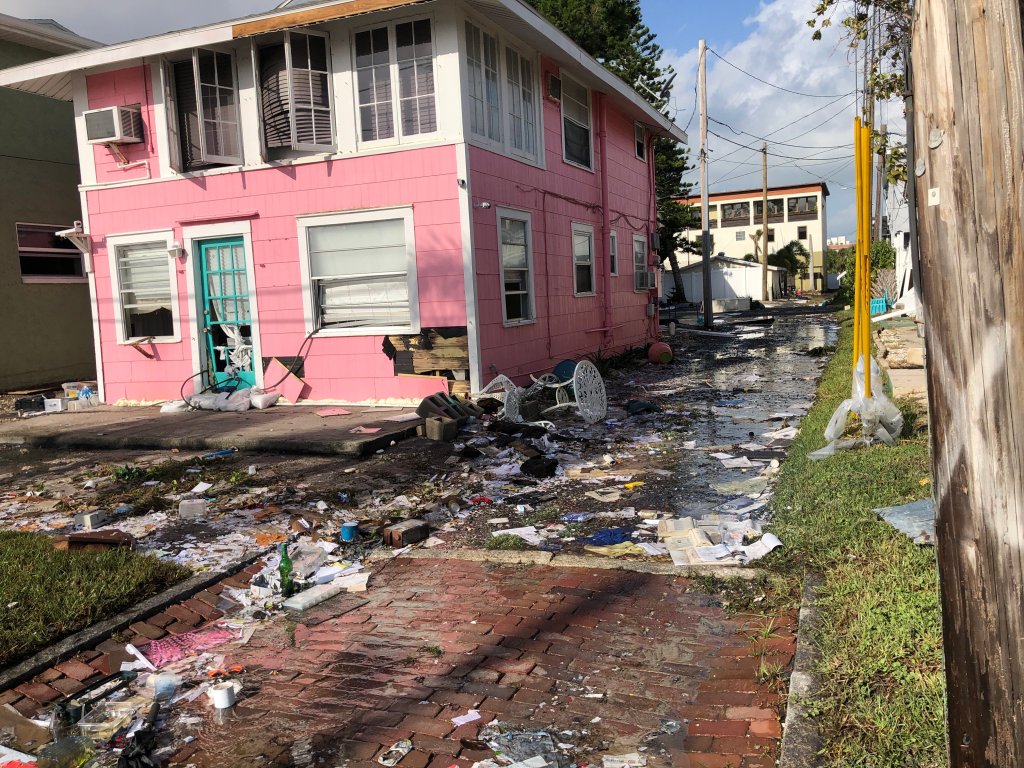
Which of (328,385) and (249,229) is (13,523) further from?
(249,229)

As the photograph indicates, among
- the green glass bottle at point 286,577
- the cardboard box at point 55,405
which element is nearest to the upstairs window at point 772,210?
the cardboard box at point 55,405

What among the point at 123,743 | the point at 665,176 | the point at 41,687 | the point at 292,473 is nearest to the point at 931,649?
the point at 123,743

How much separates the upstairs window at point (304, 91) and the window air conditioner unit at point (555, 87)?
13.5 feet

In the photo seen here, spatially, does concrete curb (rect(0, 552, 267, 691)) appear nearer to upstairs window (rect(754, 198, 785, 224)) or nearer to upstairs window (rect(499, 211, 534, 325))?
upstairs window (rect(499, 211, 534, 325))

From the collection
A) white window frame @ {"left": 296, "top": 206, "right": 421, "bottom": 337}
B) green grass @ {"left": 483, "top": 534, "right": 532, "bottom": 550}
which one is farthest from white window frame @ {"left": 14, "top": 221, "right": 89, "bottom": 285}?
green grass @ {"left": 483, "top": 534, "right": 532, "bottom": 550}

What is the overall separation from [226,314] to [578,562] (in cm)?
876

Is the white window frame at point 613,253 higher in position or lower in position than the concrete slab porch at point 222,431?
higher

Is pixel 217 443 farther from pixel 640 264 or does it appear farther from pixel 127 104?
pixel 640 264

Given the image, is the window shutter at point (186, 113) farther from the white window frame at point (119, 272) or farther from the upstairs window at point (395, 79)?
the upstairs window at point (395, 79)

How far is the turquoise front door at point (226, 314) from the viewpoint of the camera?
11680 millimetres

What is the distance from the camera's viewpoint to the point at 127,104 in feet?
39.2

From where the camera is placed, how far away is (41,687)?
11.7 ft

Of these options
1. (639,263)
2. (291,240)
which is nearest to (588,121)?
(639,263)

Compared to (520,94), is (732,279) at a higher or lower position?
lower
